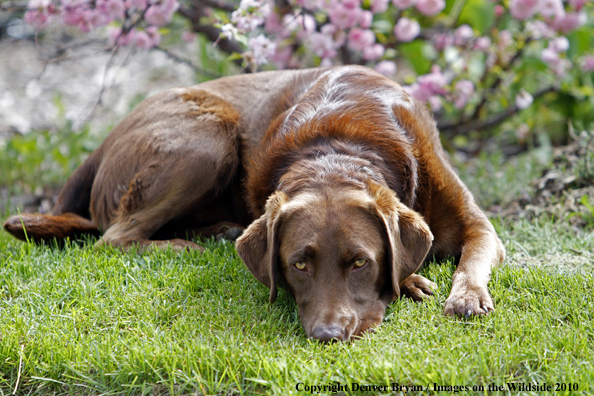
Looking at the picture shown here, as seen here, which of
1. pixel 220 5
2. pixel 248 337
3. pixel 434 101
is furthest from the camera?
pixel 434 101

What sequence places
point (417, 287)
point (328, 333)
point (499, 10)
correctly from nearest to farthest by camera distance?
point (328, 333), point (417, 287), point (499, 10)

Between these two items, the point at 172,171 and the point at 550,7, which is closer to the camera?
the point at 172,171

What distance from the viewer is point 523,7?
522cm

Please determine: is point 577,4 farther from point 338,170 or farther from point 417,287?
point 417,287

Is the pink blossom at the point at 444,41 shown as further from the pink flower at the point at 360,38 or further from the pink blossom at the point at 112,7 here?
the pink blossom at the point at 112,7

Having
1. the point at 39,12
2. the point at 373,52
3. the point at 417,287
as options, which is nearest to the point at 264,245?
the point at 417,287

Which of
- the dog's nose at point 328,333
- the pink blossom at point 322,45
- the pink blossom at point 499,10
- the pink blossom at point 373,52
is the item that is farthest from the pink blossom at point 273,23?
the dog's nose at point 328,333

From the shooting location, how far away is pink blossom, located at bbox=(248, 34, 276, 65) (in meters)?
4.50

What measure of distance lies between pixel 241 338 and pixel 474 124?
189 inches

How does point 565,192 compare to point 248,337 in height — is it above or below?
below

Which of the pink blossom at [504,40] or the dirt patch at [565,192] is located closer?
the dirt patch at [565,192]

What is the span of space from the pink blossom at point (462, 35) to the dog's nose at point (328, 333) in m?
4.22

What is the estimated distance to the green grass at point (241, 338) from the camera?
2230 mm

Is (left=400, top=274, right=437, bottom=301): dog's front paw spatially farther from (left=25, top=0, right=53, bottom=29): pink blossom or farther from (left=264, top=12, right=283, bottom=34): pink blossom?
(left=25, top=0, right=53, bottom=29): pink blossom
